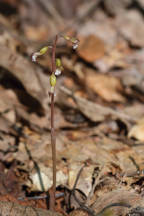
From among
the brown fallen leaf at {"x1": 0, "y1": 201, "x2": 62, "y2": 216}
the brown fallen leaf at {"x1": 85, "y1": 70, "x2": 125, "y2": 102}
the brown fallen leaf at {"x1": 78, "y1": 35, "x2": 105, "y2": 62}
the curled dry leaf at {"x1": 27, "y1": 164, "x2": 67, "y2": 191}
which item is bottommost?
the brown fallen leaf at {"x1": 0, "y1": 201, "x2": 62, "y2": 216}

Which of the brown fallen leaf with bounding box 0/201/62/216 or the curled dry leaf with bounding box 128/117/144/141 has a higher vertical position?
the curled dry leaf with bounding box 128/117/144/141

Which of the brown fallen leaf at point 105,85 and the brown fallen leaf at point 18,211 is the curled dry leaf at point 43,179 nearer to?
the brown fallen leaf at point 18,211

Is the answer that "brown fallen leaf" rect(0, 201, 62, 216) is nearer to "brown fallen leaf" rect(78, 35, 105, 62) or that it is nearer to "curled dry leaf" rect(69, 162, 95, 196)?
"curled dry leaf" rect(69, 162, 95, 196)

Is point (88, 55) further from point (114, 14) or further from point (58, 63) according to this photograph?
point (58, 63)

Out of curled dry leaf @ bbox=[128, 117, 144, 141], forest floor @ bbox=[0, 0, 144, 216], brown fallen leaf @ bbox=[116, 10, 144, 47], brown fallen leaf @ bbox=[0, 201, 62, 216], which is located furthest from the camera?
brown fallen leaf @ bbox=[116, 10, 144, 47]

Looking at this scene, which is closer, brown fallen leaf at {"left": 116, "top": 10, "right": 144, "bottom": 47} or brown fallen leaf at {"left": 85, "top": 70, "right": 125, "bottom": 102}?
brown fallen leaf at {"left": 85, "top": 70, "right": 125, "bottom": 102}

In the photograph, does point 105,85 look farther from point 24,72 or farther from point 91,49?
point 24,72

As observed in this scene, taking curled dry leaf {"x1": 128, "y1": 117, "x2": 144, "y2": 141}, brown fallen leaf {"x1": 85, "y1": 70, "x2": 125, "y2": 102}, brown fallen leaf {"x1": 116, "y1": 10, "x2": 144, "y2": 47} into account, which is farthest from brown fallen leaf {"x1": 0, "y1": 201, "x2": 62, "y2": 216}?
brown fallen leaf {"x1": 116, "y1": 10, "x2": 144, "y2": 47}

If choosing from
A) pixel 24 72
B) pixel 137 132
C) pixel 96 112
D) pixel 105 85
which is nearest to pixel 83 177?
pixel 137 132

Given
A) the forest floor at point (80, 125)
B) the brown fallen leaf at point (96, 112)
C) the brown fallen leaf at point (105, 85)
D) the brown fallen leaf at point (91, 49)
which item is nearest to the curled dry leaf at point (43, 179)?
the forest floor at point (80, 125)
